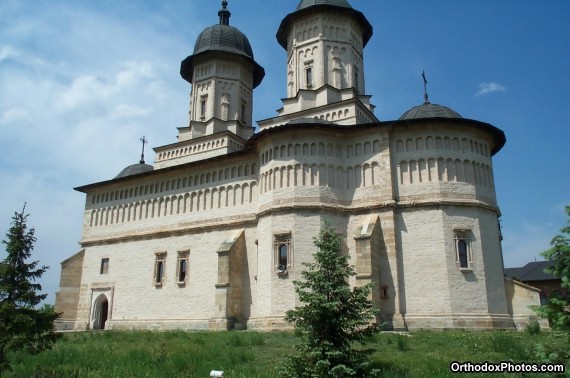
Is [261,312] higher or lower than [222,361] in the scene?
higher

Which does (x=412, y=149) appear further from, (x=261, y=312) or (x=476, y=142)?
(x=261, y=312)

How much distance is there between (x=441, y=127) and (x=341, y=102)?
567 cm

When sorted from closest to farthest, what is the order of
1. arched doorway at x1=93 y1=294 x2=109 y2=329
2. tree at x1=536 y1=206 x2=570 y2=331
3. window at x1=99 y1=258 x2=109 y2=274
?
tree at x1=536 y1=206 x2=570 y2=331
arched doorway at x1=93 y1=294 x2=109 y2=329
window at x1=99 y1=258 x2=109 y2=274

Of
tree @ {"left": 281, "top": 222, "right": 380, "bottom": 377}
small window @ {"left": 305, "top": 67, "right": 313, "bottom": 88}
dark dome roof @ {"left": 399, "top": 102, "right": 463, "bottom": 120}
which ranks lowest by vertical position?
tree @ {"left": 281, "top": 222, "right": 380, "bottom": 377}

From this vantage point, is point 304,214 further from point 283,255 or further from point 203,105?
point 203,105

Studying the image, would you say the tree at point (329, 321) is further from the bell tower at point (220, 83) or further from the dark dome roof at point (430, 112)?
the bell tower at point (220, 83)

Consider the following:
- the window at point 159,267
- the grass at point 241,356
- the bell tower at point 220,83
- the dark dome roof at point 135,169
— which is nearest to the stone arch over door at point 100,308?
the window at point 159,267

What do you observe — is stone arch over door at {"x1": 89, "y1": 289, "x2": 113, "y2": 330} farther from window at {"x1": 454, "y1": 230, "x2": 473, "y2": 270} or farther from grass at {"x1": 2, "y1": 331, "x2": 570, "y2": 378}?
window at {"x1": 454, "y1": 230, "x2": 473, "y2": 270}

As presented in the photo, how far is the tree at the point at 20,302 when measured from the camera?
450 inches

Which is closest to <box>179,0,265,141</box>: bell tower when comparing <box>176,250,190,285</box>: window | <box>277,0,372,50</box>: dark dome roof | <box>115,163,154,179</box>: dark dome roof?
<box>115,163,154,179</box>: dark dome roof

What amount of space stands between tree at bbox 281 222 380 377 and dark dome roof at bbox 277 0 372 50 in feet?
69.2

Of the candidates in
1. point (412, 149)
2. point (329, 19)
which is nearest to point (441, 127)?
point (412, 149)

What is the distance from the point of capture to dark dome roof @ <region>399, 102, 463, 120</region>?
→ 74.1 ft

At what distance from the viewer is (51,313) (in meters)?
12.0
